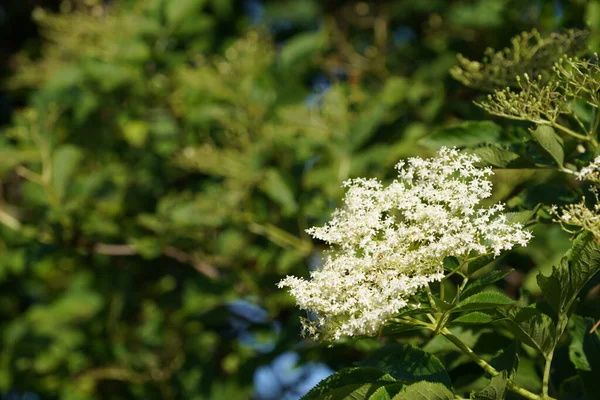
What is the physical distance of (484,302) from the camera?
3.46 feet

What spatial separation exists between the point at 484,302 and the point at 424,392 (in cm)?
15

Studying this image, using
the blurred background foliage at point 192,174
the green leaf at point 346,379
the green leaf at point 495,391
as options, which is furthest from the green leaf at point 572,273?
the blurred background foliage at point 192,174

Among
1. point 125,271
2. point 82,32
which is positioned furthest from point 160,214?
point 82,32

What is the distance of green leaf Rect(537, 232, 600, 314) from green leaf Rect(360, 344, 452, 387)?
7.7 inches

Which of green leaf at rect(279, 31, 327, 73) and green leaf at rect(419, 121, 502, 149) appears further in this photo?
green leaf at rect(279, 31, 327, 73)

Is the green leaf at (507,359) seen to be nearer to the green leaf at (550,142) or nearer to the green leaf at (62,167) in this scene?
the green leaf at (550,142)

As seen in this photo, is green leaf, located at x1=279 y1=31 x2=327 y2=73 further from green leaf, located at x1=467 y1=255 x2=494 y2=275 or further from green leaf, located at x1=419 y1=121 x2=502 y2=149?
green leaf, located at x1=467 y1=255 x2=494 y2=275

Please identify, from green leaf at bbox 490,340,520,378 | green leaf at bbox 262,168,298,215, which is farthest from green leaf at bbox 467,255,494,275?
green leaf at bbox 262,168,298,215

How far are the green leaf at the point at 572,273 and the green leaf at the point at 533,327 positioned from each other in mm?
34

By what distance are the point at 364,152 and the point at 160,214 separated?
28.7 inches

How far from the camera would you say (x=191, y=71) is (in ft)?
9.43

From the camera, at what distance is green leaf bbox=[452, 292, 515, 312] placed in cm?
104

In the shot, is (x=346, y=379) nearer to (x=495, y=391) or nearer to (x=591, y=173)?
(x=495, y=391)

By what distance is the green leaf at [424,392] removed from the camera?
3.37ft
